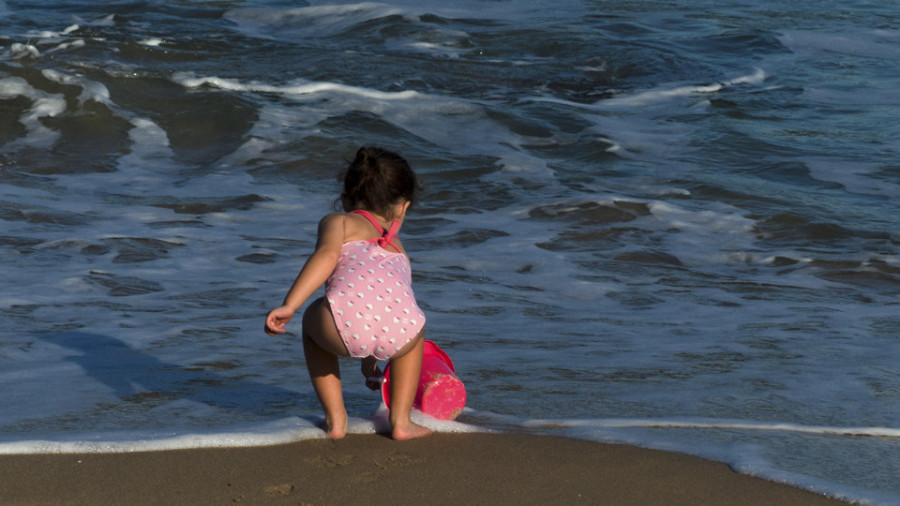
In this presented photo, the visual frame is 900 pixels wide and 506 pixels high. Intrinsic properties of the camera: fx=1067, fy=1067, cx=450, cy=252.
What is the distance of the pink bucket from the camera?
3379mm

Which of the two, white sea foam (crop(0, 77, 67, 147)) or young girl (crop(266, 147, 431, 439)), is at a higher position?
young girl (crop(266, 147, 431, 439))

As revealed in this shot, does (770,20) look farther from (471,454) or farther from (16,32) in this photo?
(471,454)

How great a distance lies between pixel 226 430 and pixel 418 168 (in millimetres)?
5799

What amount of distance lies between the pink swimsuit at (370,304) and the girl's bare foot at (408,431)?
221 millimetres

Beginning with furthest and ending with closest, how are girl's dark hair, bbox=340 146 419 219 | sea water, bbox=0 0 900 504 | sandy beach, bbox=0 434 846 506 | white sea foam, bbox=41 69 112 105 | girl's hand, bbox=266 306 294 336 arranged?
white sea foam, bbox=41 69 112 105 < sea water, bbox=0 0 900 504 < girl's dark hair, bbox=340 146 419 219 < girl's hand, bbox=266 306 294 336 < sandy beach, bbox=0 434 846 506

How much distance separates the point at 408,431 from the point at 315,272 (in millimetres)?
559

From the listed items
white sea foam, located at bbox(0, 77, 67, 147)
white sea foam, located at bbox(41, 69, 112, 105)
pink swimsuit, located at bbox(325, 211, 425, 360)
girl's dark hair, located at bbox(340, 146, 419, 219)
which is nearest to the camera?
pink swimsuit, located at bbox(325, 211, 425, 360)

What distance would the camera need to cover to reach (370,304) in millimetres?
3146

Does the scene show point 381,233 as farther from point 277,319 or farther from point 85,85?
point 85,85

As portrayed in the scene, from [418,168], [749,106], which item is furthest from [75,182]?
[749,106]

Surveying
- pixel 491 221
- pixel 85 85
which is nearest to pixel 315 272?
pixel 491 221

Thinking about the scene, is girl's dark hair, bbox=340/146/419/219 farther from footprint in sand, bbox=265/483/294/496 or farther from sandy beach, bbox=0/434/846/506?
footprint in sand, bbox=265/483/294/496

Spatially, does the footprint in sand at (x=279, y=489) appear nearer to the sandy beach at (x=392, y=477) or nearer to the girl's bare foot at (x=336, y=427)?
the sandy beach at (x=392, y=477)

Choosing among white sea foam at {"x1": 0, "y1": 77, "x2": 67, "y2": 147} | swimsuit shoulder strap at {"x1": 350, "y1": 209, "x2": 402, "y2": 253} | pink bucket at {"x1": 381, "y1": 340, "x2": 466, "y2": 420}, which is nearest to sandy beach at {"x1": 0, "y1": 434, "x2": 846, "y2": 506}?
pink bucket at {"x1": 381, "y1": 340, "x2": 466, "y2": 420}
